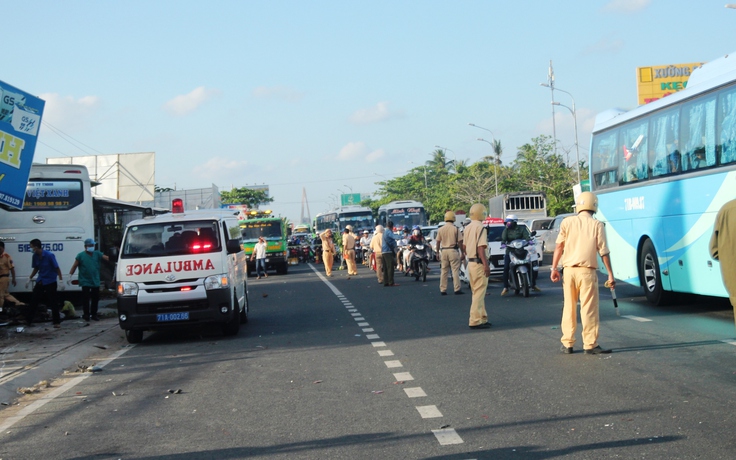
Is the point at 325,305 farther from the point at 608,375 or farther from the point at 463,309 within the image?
the point at 608,375

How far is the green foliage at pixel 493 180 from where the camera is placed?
6469cm

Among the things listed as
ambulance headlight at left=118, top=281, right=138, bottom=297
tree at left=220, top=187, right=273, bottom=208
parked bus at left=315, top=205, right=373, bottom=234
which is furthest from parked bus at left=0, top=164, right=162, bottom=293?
tree at left=220, top=187, right=273, bottom=208

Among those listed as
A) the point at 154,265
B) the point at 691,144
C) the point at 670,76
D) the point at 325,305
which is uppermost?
the point at 670,76

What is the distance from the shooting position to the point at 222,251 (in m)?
14.8

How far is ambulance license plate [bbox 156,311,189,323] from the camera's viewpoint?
1431cm

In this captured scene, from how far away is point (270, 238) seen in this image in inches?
1670

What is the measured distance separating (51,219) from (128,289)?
922cm

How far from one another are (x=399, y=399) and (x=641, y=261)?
9.63 metres

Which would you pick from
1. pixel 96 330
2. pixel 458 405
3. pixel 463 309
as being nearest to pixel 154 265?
pixel 96 330

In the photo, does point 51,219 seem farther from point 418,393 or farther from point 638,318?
point 418,393

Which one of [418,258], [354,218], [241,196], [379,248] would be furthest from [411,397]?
[241,196]

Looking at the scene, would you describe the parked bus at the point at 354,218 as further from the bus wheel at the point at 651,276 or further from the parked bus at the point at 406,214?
the bus wheel at the point at 651,276

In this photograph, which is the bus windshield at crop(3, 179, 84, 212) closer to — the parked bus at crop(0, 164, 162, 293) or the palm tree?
the parked bus at crop(0, 164, 162, 293)

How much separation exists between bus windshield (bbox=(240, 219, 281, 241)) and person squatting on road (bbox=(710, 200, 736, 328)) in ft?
117
